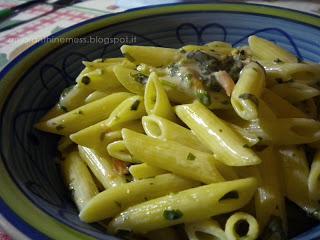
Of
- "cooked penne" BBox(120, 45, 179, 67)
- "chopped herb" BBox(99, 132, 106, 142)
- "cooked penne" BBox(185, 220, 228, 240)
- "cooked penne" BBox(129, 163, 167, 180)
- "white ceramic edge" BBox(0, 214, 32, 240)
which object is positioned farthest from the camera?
"cooked penne" BBox(120, 45, 179, 67)

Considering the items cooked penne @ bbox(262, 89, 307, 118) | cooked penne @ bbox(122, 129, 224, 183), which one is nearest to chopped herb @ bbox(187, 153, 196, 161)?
cooked penne @ bbox(122, 129, 224, 183)

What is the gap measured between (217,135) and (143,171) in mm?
186

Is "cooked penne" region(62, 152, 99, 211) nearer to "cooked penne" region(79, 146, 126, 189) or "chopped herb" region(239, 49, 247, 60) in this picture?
"cooked penne" region(79, 146, 126, 189)

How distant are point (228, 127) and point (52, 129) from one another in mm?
485

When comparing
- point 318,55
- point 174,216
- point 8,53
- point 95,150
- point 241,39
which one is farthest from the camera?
point 8,53

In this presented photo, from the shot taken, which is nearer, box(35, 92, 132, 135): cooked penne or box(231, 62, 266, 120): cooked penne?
box(231, 62, 266, 120): cooked penne

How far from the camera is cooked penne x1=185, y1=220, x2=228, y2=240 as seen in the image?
928 mm

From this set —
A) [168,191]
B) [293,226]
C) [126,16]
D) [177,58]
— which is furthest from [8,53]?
[293,226]

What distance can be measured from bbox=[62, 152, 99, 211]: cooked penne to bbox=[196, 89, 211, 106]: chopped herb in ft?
1.09

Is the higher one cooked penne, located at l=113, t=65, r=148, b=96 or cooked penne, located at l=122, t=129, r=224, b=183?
cooked penne, located at l=113, t=65, r=148, b=96

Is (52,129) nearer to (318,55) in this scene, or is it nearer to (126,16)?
(126,16)

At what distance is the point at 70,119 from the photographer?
122cm

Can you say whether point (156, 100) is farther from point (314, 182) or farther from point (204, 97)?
point (314, 182)

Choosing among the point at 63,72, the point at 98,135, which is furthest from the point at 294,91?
the point at 63,72
